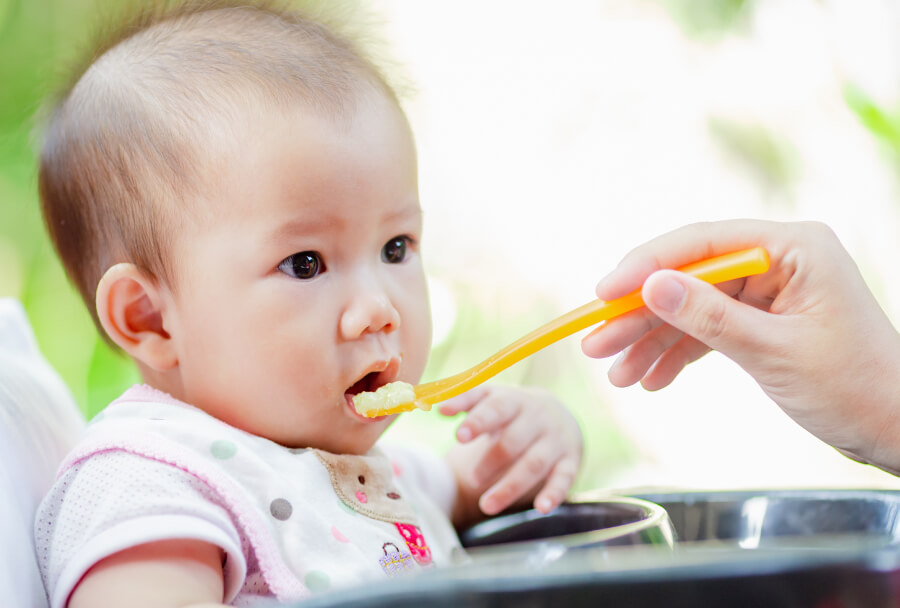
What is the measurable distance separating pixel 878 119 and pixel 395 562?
1.66 m

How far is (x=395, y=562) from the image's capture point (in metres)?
0.67

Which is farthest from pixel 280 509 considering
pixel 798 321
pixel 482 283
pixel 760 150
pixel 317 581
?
pixel 760 150

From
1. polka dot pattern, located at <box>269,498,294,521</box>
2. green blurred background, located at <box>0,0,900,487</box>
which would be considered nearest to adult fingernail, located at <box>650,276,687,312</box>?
polka dot pattern, located at <box>269,498,294,521</box>

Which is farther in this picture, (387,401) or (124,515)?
(387,401)

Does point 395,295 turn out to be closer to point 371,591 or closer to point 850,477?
point 371,591

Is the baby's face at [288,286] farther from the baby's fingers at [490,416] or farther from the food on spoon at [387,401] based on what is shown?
the baby's fingers at [490,416]

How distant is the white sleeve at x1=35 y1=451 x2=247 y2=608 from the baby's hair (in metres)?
0.16

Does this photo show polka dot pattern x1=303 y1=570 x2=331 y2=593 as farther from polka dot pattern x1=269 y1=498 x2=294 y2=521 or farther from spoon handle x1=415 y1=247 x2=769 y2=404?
spoon handle x1=415 y1=247 x2=769 y2=404

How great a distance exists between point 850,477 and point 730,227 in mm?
1625

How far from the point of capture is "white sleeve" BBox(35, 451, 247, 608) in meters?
0.54

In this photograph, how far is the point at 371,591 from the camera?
350 mm

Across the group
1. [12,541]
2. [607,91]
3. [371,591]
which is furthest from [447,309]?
[371,591]

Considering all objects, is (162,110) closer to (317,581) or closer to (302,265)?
(302,265)

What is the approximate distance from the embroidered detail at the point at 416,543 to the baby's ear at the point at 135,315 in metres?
0.23
